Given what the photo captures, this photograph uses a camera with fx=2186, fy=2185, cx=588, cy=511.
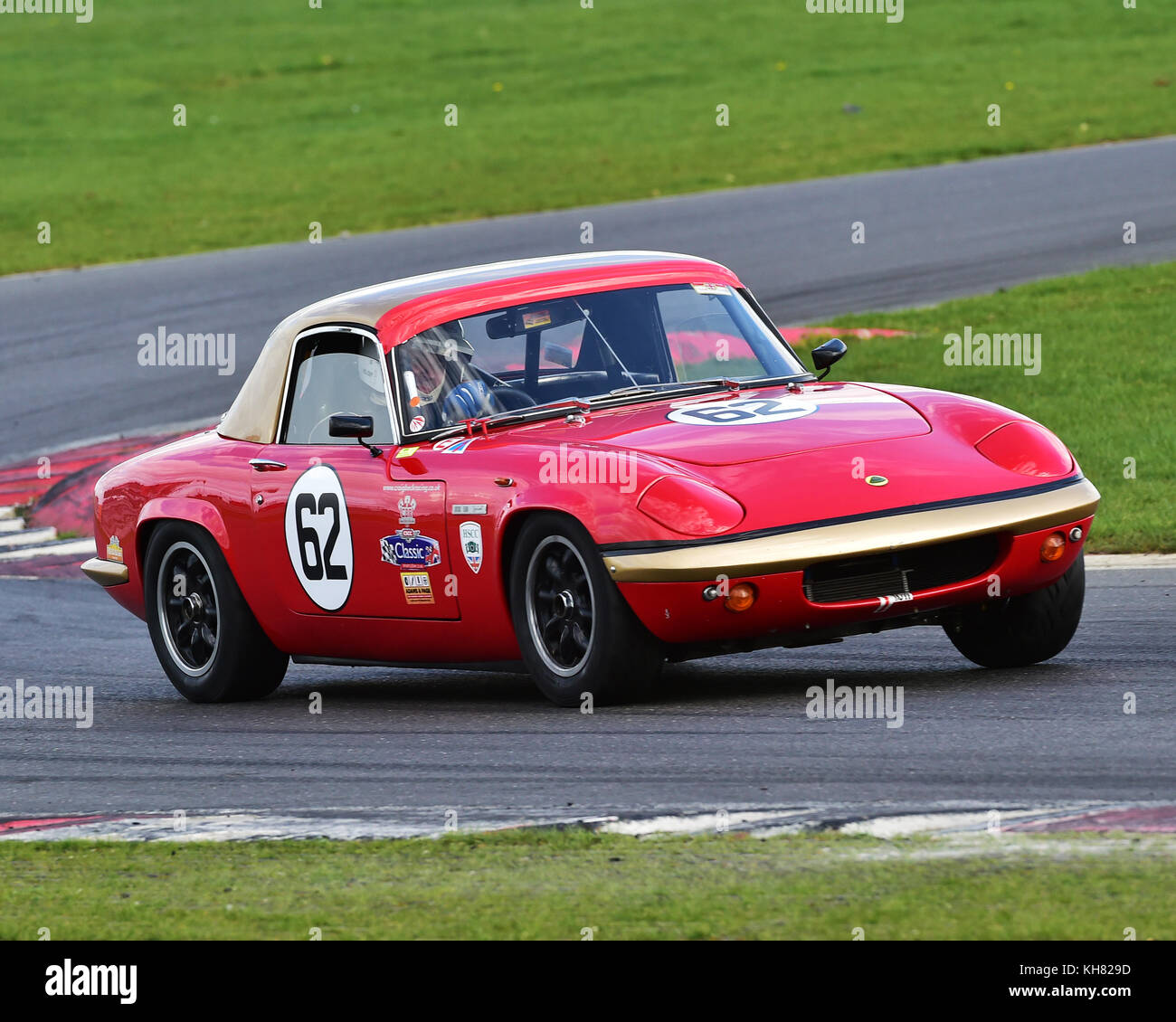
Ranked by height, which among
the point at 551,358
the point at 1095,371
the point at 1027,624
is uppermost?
the point at 551,358

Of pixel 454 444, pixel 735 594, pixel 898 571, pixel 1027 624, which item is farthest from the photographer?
pixel 454 444

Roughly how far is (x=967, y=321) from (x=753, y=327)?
28.6 ft

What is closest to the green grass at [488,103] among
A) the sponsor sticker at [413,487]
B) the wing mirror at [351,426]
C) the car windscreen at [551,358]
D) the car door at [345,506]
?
the car door at [345,506]

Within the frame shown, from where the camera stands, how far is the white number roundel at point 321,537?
26.6 ft

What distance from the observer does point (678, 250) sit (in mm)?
20688

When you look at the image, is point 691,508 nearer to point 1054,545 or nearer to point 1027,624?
point 1054,545

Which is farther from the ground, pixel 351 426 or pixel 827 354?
pixel 827 354

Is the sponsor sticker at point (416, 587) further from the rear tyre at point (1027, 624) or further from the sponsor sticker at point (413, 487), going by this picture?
the rear tyre at point (1027, 624)

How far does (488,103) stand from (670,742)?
31.9 m

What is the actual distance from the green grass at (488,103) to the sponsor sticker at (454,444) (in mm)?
14578

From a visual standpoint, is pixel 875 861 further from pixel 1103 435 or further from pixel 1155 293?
pixel 1155 293

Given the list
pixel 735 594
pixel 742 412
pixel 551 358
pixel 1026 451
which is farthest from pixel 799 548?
pixel 551 358

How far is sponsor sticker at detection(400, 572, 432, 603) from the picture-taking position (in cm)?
779

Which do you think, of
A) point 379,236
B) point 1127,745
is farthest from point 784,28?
point 1127,745
